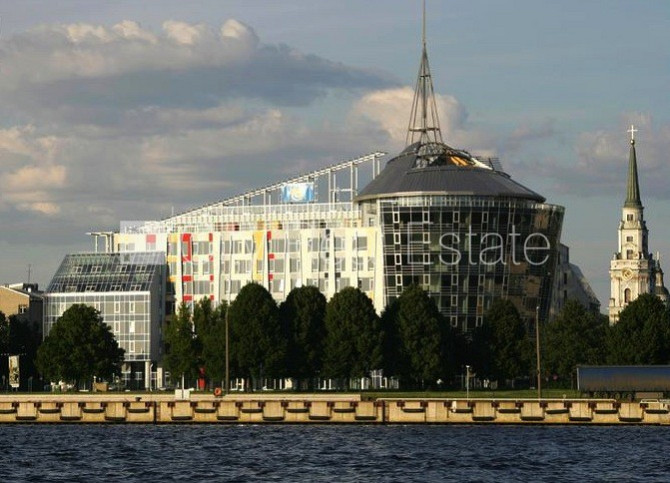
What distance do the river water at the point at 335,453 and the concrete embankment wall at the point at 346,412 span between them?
1899 mm

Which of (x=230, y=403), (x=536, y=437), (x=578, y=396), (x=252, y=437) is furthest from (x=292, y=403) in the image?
(x=578, y=396)

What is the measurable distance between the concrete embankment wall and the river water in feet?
6.23

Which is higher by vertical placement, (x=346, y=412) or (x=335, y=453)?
(x=346, y=412)

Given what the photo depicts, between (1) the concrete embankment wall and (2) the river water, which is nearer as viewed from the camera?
(2) the river water

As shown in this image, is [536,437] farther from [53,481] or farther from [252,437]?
[53,481]

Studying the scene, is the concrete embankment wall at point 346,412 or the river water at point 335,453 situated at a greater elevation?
the concrete embankment wall at point 346,412

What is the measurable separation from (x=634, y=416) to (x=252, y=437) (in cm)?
3434

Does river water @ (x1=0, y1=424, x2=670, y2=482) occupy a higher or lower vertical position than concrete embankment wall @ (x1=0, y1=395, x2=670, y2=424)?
lower

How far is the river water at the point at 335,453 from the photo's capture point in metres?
113

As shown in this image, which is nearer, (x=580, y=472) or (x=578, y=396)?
(x=580, y=472)

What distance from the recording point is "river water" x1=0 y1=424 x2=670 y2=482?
113 metres

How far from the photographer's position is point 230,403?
160375 millimetres

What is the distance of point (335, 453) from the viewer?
415ft

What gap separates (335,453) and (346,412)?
30.8 metres
